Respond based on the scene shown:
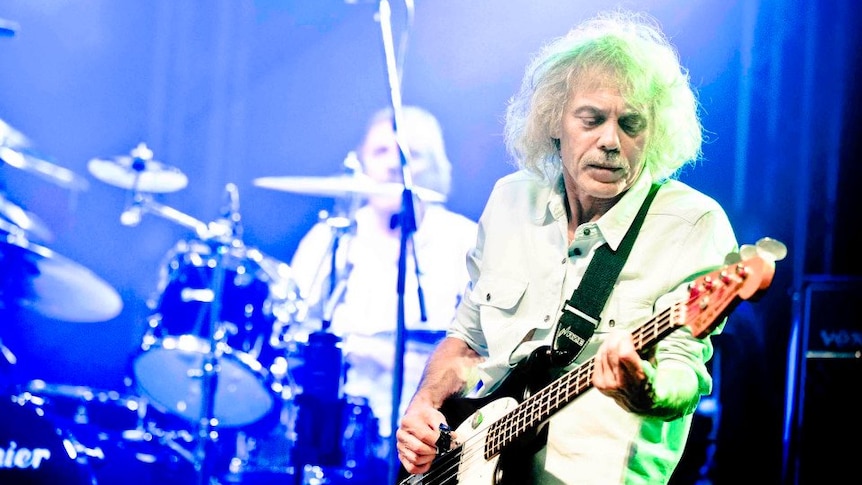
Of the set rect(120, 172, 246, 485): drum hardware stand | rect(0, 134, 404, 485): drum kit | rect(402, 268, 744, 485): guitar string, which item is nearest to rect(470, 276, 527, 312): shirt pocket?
rect(402, 268, 744, 485): guitar string

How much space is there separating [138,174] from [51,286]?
74 cm

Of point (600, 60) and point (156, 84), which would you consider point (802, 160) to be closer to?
point (600, 60)

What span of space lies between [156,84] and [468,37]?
171 centimetres

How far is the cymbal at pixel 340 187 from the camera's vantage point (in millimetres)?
4332

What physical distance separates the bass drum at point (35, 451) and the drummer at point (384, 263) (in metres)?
1.46

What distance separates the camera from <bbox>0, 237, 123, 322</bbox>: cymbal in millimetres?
4223

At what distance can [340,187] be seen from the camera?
434 cm

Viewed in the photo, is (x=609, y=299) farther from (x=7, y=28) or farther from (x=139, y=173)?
(x=7, y=28)

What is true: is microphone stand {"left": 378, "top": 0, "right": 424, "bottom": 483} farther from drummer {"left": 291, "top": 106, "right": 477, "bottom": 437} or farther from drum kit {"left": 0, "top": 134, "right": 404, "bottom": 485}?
drum kit {"left": 0, "top": 134, "right": 404, "bottom": 485}

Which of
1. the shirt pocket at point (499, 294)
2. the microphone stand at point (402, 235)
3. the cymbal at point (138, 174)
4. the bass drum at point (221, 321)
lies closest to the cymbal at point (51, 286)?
the bass drum at point (221, 321)

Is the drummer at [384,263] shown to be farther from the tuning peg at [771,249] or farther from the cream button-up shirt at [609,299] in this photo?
the tuning peg at [771,249]

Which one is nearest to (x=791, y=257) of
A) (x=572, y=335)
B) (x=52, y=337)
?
(x=572, y=335)

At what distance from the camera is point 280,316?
169 inches

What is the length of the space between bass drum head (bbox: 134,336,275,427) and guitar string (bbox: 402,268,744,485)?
2018mm
